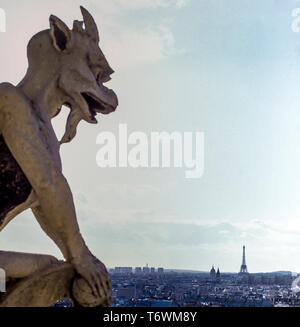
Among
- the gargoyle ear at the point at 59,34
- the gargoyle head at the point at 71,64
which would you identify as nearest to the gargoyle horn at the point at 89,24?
the gargoyle head at the point at 71,64

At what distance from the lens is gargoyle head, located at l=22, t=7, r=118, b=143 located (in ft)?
23.2

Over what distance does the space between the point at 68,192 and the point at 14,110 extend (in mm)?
752

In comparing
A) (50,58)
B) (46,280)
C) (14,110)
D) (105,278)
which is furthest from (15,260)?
(50,58)

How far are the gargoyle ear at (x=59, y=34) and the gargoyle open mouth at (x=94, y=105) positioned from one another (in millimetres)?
437

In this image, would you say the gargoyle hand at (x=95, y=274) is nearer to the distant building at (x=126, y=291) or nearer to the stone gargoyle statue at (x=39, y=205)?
the stone gargoyle statue at (x=39, y=205)

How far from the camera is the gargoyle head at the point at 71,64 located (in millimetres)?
7062

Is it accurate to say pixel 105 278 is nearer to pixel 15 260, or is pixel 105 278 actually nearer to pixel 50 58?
pixel 15 260

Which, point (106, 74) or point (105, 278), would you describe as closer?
point (105, 278)

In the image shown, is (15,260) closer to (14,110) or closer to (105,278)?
(105,278)
